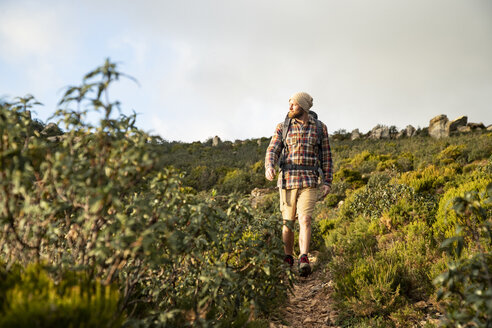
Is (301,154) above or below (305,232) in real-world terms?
above

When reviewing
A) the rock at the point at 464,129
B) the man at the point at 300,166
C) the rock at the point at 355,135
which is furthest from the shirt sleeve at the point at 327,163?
the rock at the point at 355,135

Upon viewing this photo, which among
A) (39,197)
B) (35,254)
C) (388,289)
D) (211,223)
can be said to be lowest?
(388,289)

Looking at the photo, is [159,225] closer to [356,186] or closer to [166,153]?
[166,153]

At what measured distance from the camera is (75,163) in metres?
1.74

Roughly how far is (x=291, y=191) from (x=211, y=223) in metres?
2.11

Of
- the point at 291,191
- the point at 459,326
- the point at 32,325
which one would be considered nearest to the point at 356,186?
the point at 291,191

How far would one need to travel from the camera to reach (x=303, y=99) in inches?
160

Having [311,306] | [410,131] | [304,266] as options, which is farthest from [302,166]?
[410,131]

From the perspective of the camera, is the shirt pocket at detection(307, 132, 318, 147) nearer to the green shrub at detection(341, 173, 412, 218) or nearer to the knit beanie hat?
the knit beanie hat

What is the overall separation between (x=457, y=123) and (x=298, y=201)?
23316 mm

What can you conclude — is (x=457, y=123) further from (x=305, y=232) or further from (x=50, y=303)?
(x=50, y=303)

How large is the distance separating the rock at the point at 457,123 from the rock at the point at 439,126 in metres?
0.30

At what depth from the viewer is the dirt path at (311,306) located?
3.24 metres

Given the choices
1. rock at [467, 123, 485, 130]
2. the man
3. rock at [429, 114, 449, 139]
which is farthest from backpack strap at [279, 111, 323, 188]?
rock at [467, 123, 485, 130]
